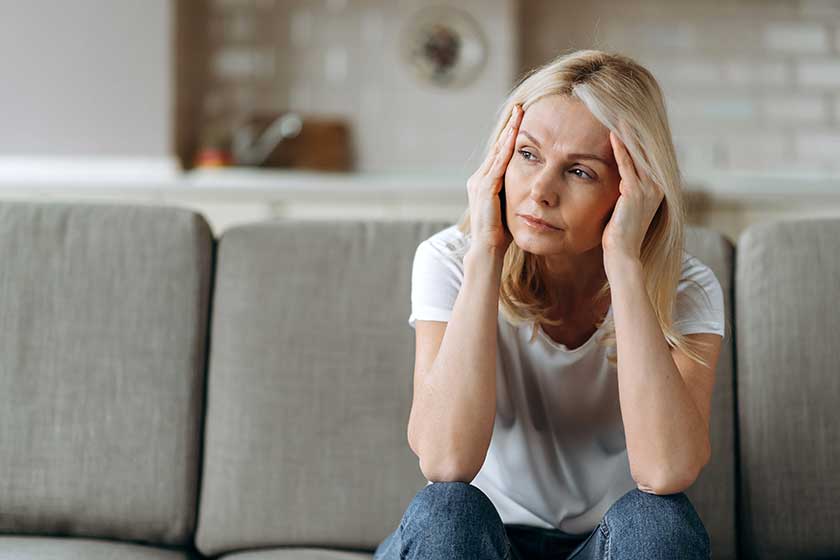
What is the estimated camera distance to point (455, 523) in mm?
1406

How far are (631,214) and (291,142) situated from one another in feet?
9.69

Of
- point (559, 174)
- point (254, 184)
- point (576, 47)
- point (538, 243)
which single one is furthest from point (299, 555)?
point (576, 47)

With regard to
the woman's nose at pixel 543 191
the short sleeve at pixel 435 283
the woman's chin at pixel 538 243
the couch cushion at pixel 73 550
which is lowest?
the couch cushion at pixel 73 550

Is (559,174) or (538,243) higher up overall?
(559,174)

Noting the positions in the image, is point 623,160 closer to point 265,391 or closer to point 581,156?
point 581,156

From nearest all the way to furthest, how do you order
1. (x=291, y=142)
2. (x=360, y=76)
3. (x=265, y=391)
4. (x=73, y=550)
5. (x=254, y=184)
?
1. (x=73, y=550)
2. (x=265, y=391)
3. (x=254, y=184)
4. (x=291, y=142)
5. (x=360, y=76)

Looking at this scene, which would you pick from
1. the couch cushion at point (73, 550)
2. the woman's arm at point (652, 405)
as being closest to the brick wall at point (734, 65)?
the woman's arm at point (652, 405)

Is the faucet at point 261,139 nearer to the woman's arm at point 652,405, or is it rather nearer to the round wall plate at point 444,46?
the round wall plate at point 444,46

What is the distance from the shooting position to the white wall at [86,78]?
13.5 ft

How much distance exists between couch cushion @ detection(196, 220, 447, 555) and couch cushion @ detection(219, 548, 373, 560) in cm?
2

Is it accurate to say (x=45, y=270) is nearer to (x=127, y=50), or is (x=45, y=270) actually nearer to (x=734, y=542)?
(x=734, y=542)

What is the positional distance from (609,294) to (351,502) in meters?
0.57

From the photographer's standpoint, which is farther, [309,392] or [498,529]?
[309,392]

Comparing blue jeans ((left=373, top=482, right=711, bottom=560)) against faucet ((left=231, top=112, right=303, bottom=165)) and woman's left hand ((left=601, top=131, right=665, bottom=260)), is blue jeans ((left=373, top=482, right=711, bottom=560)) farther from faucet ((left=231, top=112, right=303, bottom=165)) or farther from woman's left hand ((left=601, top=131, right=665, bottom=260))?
faucet ((left=231, top=112, right=303, bottom=165))
